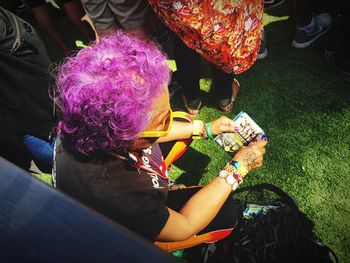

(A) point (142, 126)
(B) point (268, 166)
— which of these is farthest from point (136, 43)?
(B) point (268, 166)

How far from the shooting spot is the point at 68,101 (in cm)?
128

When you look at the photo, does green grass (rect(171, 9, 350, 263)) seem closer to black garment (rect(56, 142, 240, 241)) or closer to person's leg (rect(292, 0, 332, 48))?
person's leg (rect(292, 0, 332, 48))

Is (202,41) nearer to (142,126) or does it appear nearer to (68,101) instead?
(142,126)

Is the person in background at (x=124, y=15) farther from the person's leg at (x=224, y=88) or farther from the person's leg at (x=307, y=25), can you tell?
the person's leg at (x=307, y=25)

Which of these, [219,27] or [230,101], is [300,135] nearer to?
[230,101]

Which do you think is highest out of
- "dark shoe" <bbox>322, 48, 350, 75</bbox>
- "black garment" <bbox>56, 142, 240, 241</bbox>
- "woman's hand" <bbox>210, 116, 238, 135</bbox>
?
"black garment" <bbox>56, 142, 240, 241</bbox>

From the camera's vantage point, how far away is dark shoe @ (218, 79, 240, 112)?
294cm

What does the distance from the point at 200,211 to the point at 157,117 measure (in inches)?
24.0

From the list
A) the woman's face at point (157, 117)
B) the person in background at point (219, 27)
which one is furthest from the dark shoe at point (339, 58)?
the woman's face at point (157, 117)

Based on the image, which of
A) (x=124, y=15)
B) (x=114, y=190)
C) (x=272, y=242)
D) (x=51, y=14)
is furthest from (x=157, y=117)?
(x=51, y=14)

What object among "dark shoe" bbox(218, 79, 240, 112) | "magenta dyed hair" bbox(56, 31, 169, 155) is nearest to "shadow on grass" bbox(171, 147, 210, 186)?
"dark shoe" bbox(218, 79, 240, 112)

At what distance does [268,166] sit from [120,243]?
2173 millimetres

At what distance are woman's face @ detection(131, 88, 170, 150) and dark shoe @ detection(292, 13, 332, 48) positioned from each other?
2.43 metres

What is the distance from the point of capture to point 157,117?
144 centimetres
